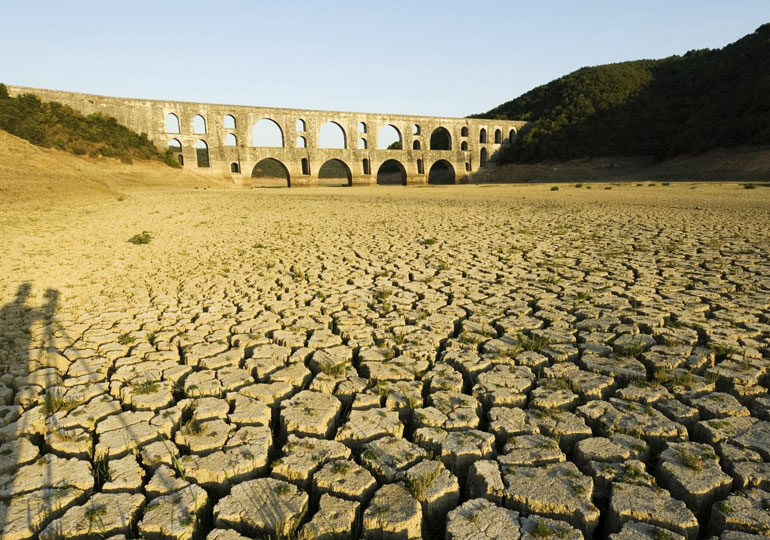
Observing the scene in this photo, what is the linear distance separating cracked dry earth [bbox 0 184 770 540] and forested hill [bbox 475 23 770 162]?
102 ft

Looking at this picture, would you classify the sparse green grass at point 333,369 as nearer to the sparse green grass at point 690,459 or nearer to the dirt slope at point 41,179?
the sparse green grass at point 690,459

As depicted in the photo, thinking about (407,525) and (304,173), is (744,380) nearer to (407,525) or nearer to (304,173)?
(407,525)

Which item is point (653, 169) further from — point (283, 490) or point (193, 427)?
point (283, 490)

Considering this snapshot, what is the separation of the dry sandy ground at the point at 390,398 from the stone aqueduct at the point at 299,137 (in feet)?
106

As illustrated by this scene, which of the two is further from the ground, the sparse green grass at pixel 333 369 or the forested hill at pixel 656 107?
the forested hill at pixel 656 107

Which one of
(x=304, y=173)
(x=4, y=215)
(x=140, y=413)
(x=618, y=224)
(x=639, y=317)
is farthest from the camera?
(x=304, y=173)

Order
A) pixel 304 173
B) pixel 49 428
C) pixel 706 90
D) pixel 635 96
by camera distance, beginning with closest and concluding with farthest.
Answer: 1. pixel 49 428
2. pixel 304 173
3. pixel 706 90
4. pixel 635 96

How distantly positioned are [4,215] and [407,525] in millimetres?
12195

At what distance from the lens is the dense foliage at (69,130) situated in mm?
28594

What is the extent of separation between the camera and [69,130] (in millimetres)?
30312

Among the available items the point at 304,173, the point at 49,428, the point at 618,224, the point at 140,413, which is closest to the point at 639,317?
the point at 140,413

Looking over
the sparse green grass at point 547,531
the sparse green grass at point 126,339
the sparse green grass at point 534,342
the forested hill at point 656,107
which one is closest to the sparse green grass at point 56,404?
the sparse green grass at point 126,339

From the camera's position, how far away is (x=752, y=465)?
189cm

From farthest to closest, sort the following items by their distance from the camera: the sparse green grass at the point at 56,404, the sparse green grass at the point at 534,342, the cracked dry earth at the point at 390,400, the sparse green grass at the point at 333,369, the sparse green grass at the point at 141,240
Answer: the sparse green grass at the point at 141,240 → the sparse green grass at the point at 534,342 → the sparse green grass at the point at 333,369 → the sparse green grass at the point at 56,404 → the cracked dry earth at the point at 390,400
